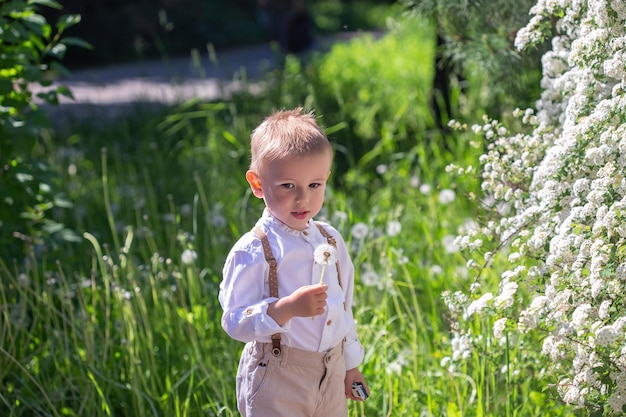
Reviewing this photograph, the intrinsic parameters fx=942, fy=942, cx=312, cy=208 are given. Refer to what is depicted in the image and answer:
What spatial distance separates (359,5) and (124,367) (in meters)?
17.6

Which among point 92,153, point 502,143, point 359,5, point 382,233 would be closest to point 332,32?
point 359,5

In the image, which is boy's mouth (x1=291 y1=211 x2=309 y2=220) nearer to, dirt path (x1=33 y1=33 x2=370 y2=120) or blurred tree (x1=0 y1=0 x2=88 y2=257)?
blurred tree (x1=0 y1=0 x2=88 y2=257)

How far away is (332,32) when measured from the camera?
1695cm

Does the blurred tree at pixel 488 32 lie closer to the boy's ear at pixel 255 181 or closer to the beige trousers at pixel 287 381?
the boy's ear at pixel 255 181

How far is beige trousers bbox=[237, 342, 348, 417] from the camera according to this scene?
2.13 metres

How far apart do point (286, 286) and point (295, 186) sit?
23cm

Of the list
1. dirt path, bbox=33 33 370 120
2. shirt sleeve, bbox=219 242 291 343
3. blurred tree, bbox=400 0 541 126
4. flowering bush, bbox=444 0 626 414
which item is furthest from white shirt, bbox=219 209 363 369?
dirt path, bbox=33 33 370 120

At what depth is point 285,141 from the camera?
6.78ft

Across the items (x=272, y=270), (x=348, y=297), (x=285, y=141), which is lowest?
(x=348, y=297)

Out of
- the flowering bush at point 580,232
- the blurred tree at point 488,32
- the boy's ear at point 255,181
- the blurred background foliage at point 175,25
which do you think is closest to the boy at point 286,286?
the boy's ear at point 255,181

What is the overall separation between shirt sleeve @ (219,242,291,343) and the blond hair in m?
0.21

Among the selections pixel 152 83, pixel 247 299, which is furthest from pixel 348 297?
pixel 152 83

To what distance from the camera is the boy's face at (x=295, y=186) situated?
206 centimetres

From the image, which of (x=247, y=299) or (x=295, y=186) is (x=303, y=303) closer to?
(x=247, y=299)
